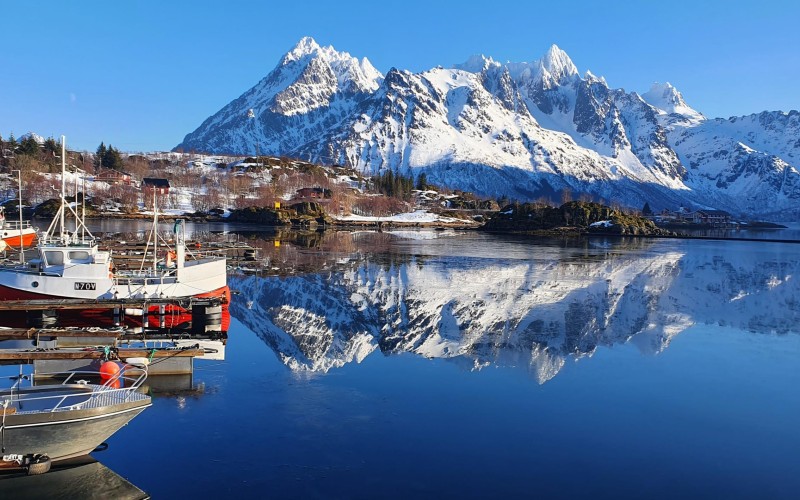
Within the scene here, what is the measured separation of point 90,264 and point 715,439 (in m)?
36.4

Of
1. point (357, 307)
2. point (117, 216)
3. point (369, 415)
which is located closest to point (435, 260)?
point (357, 307)

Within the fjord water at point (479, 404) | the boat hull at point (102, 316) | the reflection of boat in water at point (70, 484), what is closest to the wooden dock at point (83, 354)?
the fjord water at point (479, 404)

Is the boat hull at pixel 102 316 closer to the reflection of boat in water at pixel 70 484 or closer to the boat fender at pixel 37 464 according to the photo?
the reflection of boat in water at pixel 70 484

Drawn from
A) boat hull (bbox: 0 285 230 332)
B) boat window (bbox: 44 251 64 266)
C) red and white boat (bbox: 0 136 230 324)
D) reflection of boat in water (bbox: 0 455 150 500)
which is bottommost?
reflection of boat in water (bbox: 0 455 150 500)

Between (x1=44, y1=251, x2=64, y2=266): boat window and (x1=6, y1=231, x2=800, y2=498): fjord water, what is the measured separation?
11358 millimetres

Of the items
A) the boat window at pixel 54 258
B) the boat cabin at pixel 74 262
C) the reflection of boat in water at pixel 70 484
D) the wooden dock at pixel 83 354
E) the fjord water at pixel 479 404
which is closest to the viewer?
the reflection of boat in water at pixel 70 484

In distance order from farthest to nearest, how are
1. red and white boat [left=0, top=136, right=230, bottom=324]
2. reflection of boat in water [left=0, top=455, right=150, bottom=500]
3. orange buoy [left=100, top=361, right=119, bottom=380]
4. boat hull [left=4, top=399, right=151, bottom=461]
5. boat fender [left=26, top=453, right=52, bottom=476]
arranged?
red and white boat [left=0, top=136, right=230, bottom=324], orange buoy [left=100, top=361, right=119, bottom=380], boat fender [left=26, top=453, right=52, bottom=476], boat hull [left=4, top=399, right=151, bottom=461], reflection of boat in water [left=0, top=455, right=150, bottom=500]

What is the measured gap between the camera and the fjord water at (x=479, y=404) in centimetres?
1920

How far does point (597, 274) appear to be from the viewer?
73562 mm

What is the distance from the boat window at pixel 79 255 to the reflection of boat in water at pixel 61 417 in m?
23.3

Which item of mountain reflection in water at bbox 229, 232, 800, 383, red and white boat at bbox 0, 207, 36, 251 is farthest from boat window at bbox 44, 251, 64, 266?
red and white boat at bbox 0, 207, 36, 251

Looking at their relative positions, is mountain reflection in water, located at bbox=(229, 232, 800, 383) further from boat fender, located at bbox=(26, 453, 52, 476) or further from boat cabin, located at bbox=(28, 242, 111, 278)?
boat fender, located at bbox=(26, 453, 52, 476)

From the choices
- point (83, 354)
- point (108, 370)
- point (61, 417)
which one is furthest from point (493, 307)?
point (61, 417)

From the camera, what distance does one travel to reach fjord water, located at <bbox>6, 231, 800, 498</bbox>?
63.0 feet
